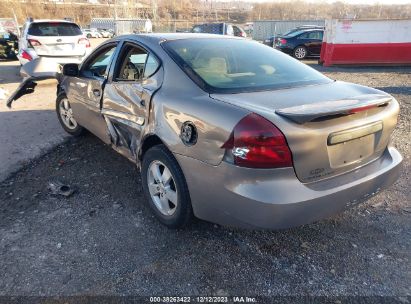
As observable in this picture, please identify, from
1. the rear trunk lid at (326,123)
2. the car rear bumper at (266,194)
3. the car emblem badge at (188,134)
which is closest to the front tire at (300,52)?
the rear trunk lid at (326,123)

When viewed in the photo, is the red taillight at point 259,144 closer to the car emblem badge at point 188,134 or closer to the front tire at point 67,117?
the car emblem badge at point 188,134

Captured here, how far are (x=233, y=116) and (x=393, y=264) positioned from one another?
162 cm

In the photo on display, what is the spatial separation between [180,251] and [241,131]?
1146 millimetres

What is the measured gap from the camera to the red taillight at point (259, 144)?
2059 millimetres

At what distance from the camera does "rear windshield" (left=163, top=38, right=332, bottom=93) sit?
2691 millimetres

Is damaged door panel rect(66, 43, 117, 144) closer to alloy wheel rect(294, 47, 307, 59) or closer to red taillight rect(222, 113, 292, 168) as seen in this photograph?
red taillight rect(222, 113, 292, 168)

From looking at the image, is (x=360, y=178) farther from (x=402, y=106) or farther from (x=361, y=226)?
(x=402, y=106)

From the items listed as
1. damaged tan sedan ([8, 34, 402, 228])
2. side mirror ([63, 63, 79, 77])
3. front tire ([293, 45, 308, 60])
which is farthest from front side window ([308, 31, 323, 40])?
side mirror ([63, 63, 79, 77])

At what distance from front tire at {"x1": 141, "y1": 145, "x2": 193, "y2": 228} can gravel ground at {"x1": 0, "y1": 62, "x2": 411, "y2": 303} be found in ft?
0.50

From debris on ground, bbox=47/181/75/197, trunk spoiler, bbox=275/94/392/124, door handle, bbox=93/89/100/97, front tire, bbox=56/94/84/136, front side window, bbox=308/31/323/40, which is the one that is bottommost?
debris on ground, bbox=47/181/75/197

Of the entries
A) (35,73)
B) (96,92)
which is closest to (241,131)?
(96,92)

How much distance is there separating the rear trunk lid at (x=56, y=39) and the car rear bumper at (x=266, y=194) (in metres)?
8.48

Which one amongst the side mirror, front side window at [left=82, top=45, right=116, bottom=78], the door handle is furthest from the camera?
the side mirror

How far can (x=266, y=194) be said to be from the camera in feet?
6.92
